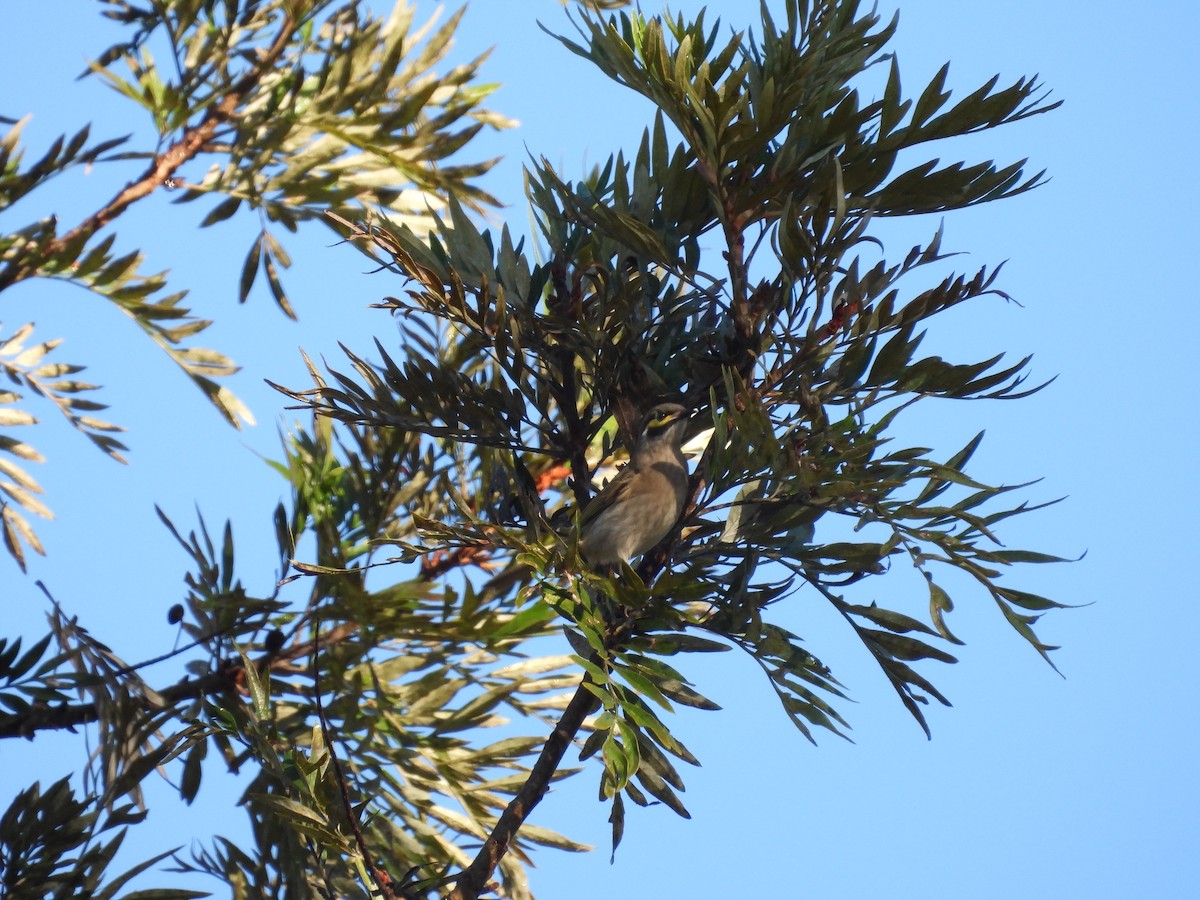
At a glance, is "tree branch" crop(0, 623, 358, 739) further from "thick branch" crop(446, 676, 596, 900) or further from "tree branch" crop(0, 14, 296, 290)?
"tree branch" crop(0, 14, 296, 290)

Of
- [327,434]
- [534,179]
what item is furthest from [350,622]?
[534,179]

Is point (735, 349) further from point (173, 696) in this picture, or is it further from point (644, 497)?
point (173, 696)

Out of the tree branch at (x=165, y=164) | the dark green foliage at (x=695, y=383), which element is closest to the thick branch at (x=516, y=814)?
the dark green foliage at (x=695, y=383)

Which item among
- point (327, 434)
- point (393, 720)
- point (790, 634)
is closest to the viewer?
point (790, 634)

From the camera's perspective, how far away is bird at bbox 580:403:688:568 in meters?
1.91

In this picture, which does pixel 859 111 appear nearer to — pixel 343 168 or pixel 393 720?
pixel 393 720

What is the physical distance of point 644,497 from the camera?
6.73 ft

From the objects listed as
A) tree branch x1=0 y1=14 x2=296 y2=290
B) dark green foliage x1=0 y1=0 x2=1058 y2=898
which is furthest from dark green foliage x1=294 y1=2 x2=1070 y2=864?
tree branch x1=0 y1=14 x2=296 y2=290

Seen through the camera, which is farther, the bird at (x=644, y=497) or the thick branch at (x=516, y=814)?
the bird at (x=644, y=497)

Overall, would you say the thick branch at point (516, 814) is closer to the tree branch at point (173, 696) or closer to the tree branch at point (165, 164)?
the tree branch at point (173, 696)

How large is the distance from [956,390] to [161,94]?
2187 mm

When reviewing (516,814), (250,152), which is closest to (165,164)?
(250,152)

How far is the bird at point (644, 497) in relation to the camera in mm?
1907

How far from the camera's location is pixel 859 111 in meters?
1.75
